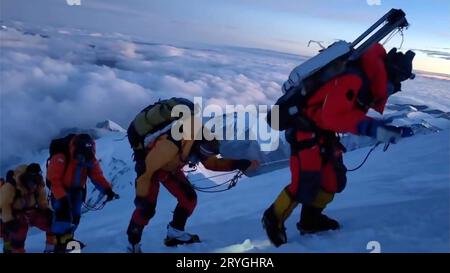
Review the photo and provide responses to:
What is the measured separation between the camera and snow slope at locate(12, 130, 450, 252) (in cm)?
351

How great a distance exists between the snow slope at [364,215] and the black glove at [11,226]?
0.82 m

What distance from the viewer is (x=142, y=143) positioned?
409 centimetres

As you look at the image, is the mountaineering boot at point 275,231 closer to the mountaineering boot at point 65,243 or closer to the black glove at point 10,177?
the mountaineering boot at point 65,243

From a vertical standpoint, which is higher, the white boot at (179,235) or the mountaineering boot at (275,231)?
the mountaineering boot at (275,231)

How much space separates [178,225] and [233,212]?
127 cm

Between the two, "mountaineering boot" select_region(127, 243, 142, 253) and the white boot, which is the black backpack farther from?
"mountaineering boot" select_region(127, 243, 142, 253)

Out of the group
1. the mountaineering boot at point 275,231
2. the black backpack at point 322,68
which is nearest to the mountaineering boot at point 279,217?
the mountaineering boot at point 275,231

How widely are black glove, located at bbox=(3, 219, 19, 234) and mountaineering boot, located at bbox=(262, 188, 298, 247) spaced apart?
2.93 metres

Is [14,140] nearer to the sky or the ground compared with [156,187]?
nearer to the ground

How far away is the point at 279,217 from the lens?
3695 mm

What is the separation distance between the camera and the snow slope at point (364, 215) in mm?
3508

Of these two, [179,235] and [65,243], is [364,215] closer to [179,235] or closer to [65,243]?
[179,235]
